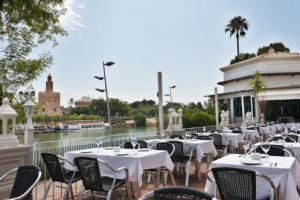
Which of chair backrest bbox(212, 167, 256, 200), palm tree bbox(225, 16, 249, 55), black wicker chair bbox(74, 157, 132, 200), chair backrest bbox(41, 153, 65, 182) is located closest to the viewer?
chair backrest bbox(212, 167, 256, 200)

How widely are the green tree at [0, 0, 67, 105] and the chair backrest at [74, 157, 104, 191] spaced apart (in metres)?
4.58

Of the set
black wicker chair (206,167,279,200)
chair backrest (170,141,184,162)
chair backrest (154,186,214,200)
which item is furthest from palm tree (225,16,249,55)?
chair backrest (154,186,214,200)

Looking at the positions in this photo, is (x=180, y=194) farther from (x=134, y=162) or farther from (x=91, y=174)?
(x=134, y=162)

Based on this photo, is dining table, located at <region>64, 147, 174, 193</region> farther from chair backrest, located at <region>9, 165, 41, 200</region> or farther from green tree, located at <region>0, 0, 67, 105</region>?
green tree, located at <region>0, 0, 67, 105</region>

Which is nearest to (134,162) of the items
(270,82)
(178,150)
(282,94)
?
(178,150)

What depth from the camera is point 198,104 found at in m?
67.8

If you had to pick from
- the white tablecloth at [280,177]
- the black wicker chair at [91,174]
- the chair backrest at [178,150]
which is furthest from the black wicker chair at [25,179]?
the chair backrest at [178,150]

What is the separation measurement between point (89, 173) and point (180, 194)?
6.87 feet

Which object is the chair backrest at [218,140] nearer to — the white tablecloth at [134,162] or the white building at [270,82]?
the white tablecloth at [134,162]

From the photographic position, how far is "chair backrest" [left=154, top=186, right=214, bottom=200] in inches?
65.9

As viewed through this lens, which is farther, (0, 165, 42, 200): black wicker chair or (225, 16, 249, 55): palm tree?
(225, 16, 249, 55): palm tree

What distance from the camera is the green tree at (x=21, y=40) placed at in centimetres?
671

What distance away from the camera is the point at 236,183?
252 centimetres

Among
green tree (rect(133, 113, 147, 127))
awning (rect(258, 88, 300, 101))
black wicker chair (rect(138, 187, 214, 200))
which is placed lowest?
green tree (rect(133, 113, 147, 127))
